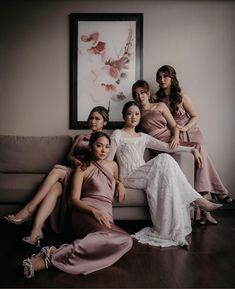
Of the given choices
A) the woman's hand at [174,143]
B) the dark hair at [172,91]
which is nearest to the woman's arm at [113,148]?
the woman's hand at [174,143]

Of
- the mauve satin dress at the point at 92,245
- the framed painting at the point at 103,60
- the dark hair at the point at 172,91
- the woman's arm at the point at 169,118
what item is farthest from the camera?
the framed painting at the point at 103,60

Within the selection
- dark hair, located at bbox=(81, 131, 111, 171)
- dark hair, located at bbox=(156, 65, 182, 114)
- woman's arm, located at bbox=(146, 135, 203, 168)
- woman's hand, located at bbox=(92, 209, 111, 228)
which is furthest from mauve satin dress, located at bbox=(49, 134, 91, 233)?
dark hair, located at bbox=(156, 65, 182, 114)

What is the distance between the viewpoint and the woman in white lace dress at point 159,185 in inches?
96.0

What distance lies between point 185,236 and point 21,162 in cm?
169

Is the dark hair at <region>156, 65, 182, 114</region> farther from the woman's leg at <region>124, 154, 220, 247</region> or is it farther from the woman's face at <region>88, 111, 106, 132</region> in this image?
the woman's leg at <region>124, 154, 220, 247</region>

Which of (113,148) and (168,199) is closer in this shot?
(168,199)

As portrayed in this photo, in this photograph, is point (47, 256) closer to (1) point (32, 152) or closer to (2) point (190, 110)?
(1) point (32, 152)

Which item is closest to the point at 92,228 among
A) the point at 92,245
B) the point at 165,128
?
the point at 92,245

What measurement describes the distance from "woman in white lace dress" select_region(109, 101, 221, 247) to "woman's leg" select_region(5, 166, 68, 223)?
446mm

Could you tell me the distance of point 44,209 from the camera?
2447 mm

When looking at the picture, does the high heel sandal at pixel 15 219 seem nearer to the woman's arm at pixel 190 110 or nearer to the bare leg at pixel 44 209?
the bare leg at pixel 44 209

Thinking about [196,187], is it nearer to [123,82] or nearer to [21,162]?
[123,82]

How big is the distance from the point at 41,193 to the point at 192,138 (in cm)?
161

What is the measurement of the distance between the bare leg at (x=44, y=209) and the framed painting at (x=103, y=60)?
1.20m
